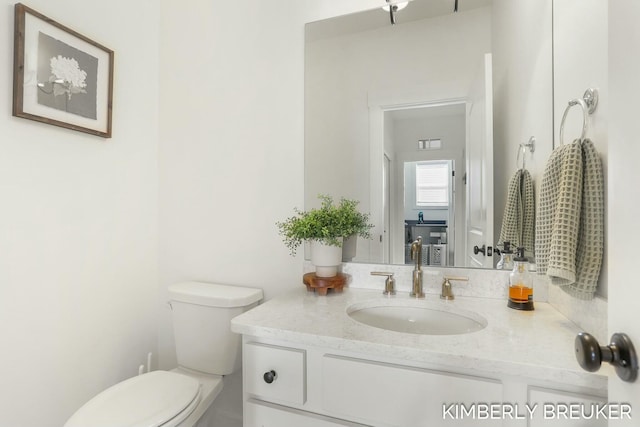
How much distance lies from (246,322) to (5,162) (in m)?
1.09

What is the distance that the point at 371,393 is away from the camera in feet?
2.68

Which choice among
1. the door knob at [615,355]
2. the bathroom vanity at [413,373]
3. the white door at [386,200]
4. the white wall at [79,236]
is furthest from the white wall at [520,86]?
the white wall at [79,236]

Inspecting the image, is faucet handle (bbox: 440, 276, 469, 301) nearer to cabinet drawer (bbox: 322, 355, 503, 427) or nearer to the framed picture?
cabinet drawer (bbox: 322, 355, 503, 427)

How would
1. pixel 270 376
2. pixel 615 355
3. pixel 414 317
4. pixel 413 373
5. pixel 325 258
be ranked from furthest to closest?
pixel 325 258 < pixel 414 317 < pixel 270 376 < pixel 413 373 < pixel 615 355

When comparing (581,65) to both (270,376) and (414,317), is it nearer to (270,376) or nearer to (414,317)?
(414,317)

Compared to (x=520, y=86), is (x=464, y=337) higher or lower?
lower

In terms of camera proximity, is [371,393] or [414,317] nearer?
[371,393]

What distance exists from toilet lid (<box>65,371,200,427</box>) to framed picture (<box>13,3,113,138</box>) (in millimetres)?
1092

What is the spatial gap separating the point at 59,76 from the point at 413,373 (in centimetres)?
173

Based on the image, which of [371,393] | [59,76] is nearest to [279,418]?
[371,393]

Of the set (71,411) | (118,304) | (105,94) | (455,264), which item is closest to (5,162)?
(105,94)

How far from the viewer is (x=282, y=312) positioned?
1.06 metres

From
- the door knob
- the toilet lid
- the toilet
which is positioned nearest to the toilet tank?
the toilet

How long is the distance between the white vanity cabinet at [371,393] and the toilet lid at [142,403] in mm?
306
